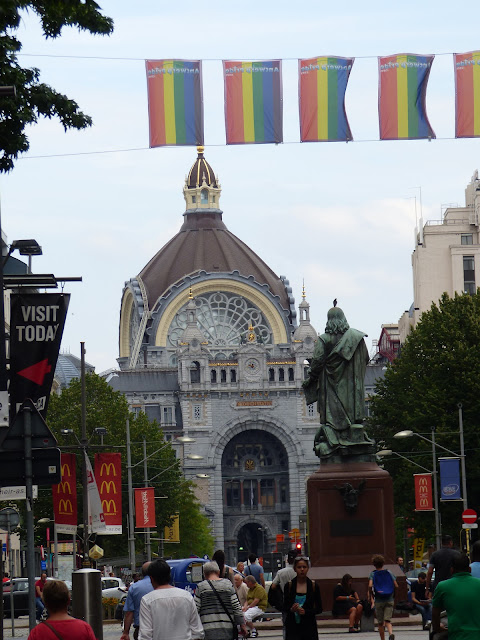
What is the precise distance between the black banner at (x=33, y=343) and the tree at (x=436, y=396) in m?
42.2

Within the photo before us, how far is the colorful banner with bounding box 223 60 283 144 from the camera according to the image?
4838 cm

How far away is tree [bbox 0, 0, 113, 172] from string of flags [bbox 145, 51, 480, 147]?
2168 centimetres

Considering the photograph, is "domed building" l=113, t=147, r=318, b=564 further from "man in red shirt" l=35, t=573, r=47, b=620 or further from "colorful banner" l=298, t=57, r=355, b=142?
"colorful banner" l=298, t=57, r=355, b=142

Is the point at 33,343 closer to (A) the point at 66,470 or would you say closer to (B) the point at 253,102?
(B) the point at 253,102

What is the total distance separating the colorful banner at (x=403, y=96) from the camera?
163 feet

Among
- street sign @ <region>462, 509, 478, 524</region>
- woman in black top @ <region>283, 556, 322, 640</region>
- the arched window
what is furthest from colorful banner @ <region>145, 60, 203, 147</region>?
the arched window

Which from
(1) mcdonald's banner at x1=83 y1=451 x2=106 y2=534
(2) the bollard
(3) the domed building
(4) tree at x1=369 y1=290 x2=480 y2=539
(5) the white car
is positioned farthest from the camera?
(3) the domed building

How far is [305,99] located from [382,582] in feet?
70.0

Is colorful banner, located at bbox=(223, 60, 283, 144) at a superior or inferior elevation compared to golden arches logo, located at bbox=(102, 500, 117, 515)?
superior

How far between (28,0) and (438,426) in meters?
55.3

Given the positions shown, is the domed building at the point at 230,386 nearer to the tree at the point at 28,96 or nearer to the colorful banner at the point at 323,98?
the colorful banner at the point at 323,98

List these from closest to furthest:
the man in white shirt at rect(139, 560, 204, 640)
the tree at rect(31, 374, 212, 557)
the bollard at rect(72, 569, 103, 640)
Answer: the man in white shirt at rect(139, 560, 204, 640), the bollard at rect(72, 569, 103, 640), the tree at rect(31, 374, 212, 557)

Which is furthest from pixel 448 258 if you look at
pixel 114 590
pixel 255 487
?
pixel 114 590

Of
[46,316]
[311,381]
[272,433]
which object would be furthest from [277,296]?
[46,316]
